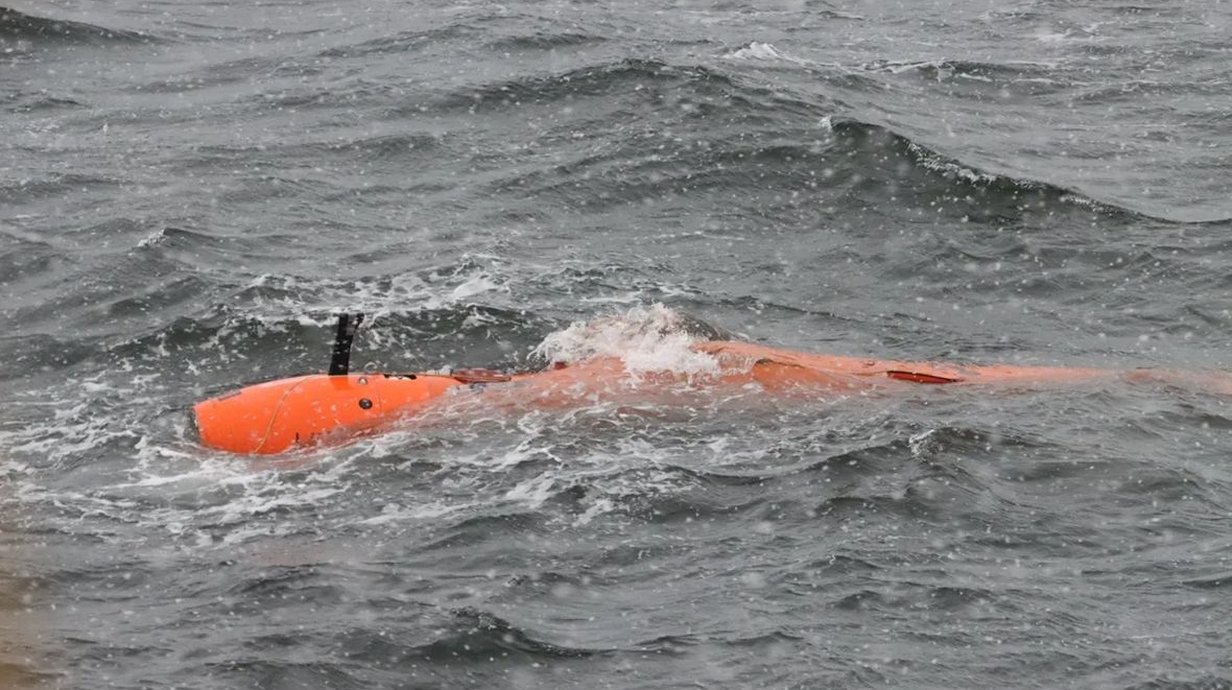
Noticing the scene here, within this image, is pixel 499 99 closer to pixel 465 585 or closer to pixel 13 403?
pixel 13 403

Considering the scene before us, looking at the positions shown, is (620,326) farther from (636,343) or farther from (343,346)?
(343,346)

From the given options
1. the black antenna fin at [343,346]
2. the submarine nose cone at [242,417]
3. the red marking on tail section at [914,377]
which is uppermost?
the black antenna fin at [343,346]

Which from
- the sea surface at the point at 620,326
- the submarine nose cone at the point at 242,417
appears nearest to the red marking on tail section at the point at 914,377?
the sea surface at the point at 620,326

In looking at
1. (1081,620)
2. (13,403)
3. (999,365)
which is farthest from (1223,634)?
(13,403)

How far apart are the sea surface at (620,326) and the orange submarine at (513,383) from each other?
0.24m

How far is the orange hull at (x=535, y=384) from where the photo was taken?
14453 mm

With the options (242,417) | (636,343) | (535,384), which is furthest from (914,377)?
(242,417)

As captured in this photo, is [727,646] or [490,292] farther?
[490,292]

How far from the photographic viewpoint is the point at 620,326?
16656 mm

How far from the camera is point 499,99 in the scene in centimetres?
2402

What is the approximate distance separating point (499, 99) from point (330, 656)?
45.5 feet

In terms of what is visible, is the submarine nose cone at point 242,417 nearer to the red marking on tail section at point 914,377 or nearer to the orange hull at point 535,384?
the orange hull at point 535,384

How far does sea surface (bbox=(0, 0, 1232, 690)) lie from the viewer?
38.3 feet

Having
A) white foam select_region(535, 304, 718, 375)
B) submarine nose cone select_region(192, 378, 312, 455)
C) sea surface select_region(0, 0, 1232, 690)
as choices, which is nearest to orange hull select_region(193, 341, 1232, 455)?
submarine nose cone select_region(192, 378, 312, 455)
